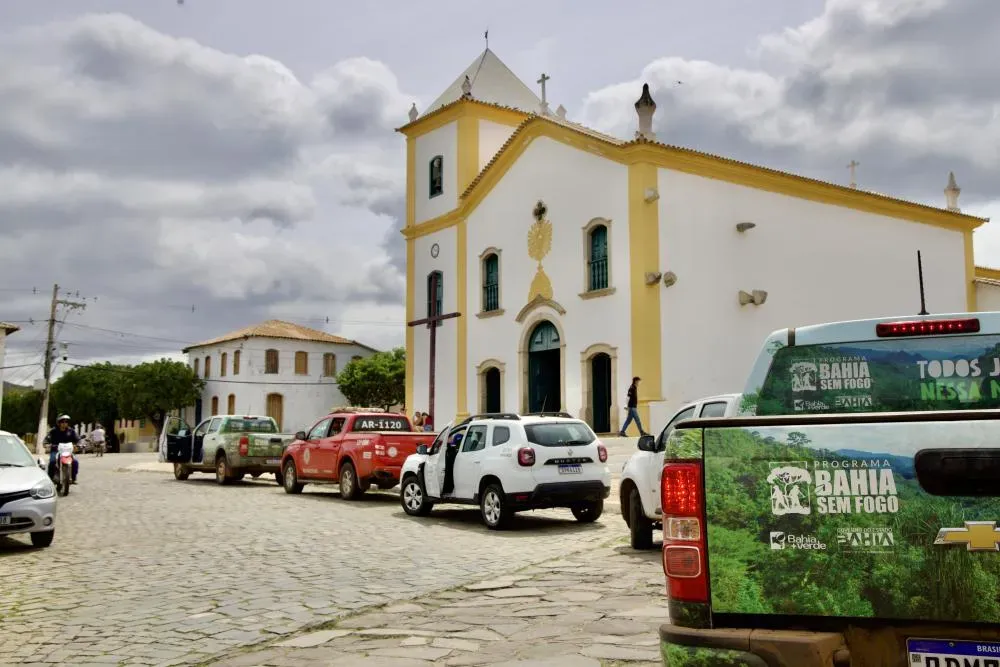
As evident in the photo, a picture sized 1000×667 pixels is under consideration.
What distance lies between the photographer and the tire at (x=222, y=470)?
74.8 feet

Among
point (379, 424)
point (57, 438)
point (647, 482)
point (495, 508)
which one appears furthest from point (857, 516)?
point (57, 438)

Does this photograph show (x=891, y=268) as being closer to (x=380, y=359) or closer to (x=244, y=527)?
(x=244, y=527)

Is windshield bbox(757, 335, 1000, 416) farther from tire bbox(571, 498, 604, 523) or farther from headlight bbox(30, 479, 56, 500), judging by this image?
headlight bbox(30, 479, 56, 500)

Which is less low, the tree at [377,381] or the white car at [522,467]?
the tree at [377,381]

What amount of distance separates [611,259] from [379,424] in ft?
37.9

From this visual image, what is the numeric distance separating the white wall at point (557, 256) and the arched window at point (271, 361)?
121 feet

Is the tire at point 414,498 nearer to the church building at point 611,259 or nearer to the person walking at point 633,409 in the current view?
the person walking at point 633,409

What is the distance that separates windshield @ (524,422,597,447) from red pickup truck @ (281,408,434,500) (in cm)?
435

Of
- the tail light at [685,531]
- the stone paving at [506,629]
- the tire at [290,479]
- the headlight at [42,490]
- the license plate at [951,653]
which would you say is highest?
the tail light at [685,531]

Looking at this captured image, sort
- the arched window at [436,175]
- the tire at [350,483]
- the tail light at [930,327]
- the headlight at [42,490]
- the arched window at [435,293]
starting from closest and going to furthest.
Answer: the tail light at [930,327] → the headlight at [42,490] → the tire at [350,483] → the arched window at [435,293] → the arched window at [436,175]

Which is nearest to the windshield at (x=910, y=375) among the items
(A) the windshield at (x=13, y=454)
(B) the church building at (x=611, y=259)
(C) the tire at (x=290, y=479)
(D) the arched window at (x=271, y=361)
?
(A) the windshield at (x=13, y=454)

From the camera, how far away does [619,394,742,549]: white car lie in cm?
1056

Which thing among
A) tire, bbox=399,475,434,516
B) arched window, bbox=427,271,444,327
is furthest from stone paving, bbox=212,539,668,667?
arched window, bbox=427,271,444,327

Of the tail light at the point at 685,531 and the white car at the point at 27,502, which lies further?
the white car at the point at 27,502
